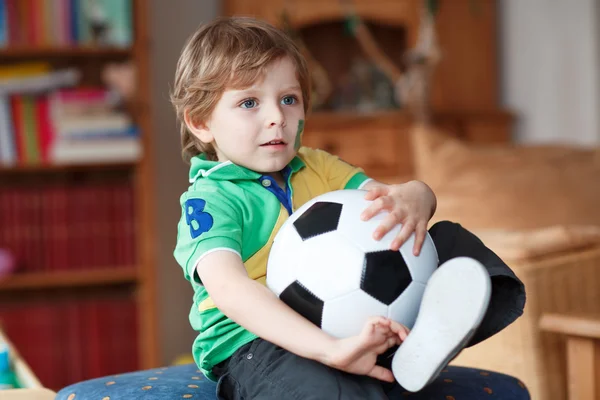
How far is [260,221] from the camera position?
1.28m

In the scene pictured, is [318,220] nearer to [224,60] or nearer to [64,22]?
[224,60]

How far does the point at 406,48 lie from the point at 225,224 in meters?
3.31

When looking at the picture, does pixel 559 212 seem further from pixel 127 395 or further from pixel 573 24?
pixel 573 24

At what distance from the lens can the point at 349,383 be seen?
109 cm

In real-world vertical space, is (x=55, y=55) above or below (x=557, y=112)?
above

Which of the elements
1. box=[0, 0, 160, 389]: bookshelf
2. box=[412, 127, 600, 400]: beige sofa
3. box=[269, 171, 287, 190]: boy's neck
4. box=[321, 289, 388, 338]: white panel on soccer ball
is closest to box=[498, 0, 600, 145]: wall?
box=[412, 127, 600, 400]: beige sofa

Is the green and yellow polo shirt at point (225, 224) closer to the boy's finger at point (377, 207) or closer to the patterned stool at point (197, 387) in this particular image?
the patterned stool at point (197, 387)

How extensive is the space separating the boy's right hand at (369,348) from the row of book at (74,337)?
95.5 inches

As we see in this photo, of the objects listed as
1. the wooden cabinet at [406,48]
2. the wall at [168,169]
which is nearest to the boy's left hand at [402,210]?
the wooden cabinet at [406,48]

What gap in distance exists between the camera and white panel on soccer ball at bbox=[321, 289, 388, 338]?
108 cm

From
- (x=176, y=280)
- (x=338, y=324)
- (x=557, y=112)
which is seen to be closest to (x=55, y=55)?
(x=176, y=280)

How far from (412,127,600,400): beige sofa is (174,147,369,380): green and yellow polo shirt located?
66 cm

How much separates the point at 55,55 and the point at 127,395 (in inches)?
95.1

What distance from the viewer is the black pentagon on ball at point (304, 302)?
1.09 metres
